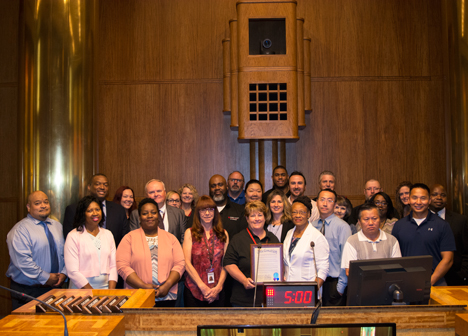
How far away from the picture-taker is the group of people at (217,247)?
323 centimetres

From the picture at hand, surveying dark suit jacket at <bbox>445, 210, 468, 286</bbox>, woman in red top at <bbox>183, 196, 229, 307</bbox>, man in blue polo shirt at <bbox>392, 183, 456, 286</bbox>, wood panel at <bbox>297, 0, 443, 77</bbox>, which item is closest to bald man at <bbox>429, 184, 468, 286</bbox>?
dark suit jacket at <bbox>445, 210, 468, 286</bbox>

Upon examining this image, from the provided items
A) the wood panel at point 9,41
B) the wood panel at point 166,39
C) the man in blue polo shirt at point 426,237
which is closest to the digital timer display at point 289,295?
the man in blue polo shirt at point 426,237

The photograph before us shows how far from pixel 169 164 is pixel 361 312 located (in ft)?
13.1

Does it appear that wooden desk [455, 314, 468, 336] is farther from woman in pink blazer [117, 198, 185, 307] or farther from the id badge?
woman in pink blazer [117, 198, 185, 307]

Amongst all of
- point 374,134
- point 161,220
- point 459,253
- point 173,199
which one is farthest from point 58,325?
point 374,134

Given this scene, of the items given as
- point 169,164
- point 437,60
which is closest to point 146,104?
point 169,164

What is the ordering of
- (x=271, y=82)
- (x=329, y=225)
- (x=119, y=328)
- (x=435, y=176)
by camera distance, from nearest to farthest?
(x=119, y=328) < (x=329, y=225) < (x=271, y=82) < (x=435, y=176)

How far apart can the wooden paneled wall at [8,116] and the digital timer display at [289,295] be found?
14.4 ft

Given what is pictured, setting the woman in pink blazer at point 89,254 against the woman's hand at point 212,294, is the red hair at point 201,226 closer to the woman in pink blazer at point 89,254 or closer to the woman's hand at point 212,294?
the woman's hand at point 212,294

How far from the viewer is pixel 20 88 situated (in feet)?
16.1

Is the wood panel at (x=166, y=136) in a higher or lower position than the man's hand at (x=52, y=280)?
higher

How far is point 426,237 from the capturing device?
11.1 ft

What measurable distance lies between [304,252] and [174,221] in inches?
49.6

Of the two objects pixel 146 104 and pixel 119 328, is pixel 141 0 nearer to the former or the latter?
pixel 146 104
